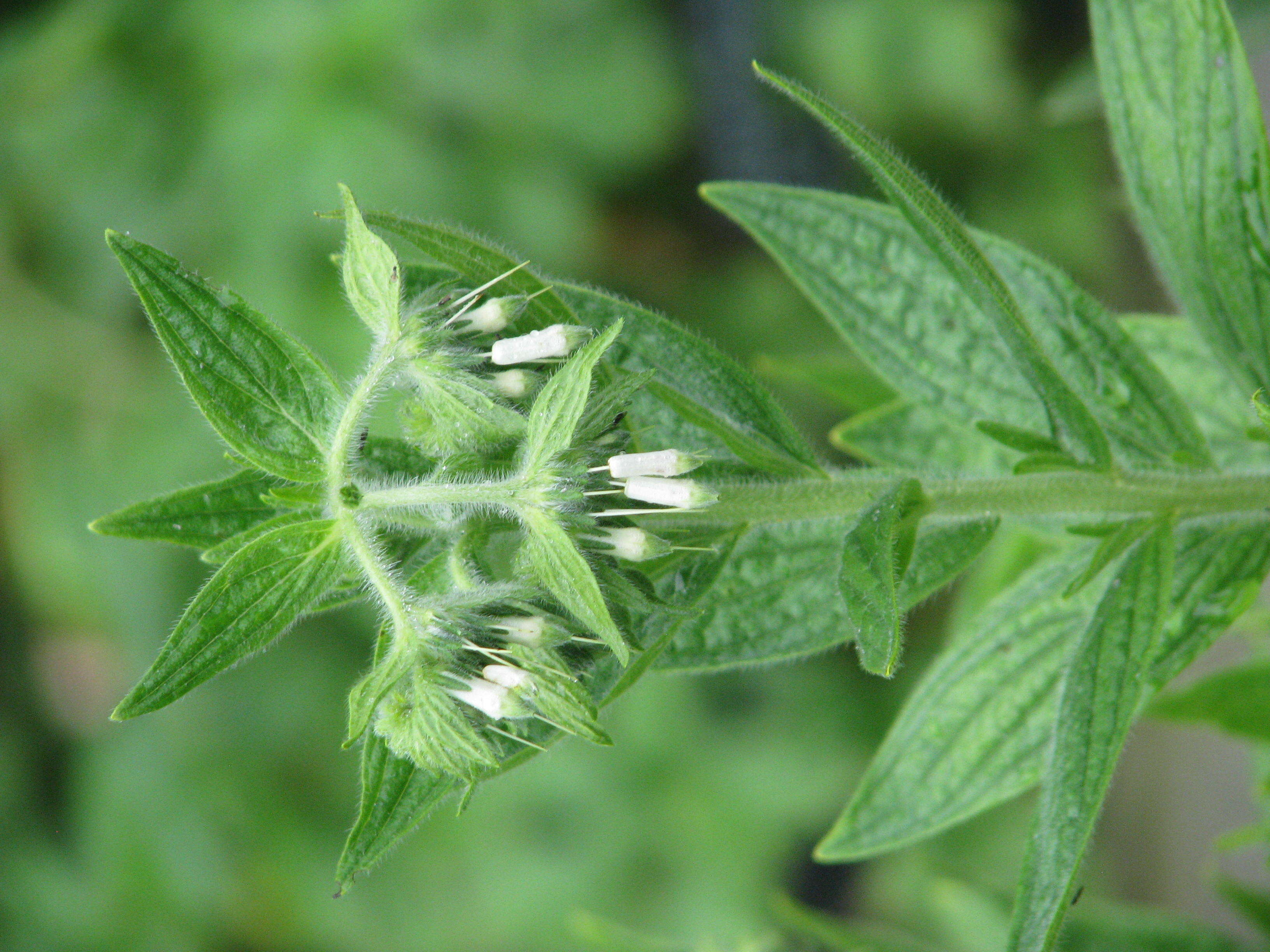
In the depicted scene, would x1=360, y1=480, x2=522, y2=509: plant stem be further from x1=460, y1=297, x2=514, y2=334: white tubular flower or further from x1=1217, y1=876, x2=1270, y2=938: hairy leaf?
x1=1217, y1=876, x2=1270, y2=938: hairy leaf

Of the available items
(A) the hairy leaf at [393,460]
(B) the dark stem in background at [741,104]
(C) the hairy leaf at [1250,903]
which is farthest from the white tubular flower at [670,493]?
(B) the dark stem in background at [741,104]

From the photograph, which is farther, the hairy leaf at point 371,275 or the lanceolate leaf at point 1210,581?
the lanceolate leaf at point 1210,581

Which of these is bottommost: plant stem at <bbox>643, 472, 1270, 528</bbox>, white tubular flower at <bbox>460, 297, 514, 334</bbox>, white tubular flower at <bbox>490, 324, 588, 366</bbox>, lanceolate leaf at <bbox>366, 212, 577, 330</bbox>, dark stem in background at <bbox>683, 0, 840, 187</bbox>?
plant stem at <bbox>643, 472, 1270, 528</bbox>

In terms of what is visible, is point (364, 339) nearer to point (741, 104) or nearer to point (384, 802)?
point (741, 104)

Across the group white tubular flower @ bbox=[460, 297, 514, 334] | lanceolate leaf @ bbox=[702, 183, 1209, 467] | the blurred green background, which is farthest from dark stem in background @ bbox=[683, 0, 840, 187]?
white tubular flower @ bbox=[460, 297, 514, 334]

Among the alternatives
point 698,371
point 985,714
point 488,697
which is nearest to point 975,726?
point 985,714

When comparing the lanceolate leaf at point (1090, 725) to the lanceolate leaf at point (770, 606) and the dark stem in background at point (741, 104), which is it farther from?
the dark stem in background at point (741, 104)
